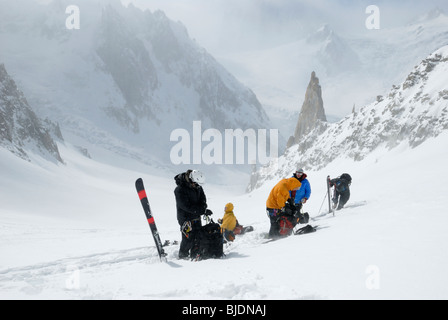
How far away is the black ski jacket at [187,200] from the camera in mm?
7750

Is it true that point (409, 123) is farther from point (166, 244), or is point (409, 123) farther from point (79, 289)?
point (79, 289)

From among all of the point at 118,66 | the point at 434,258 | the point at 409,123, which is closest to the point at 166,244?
the point at 434,258

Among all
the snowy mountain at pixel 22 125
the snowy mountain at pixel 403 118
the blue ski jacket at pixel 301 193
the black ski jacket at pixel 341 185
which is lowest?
the blue ski jacket at pixel 301 193

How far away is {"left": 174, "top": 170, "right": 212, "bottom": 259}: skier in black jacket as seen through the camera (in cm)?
773

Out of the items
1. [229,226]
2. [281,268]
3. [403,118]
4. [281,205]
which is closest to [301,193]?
[281,205]

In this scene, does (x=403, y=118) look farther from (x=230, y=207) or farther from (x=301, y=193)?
(x=230, y=207)

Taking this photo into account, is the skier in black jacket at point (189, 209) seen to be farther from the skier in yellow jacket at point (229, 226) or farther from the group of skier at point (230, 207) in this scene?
the skier in yellow jacket at point (229, 226)

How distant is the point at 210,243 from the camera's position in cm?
748

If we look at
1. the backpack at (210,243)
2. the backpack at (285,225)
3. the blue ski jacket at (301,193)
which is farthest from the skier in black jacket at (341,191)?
the backpack at (210,243)

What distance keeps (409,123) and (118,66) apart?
171424 millimetres

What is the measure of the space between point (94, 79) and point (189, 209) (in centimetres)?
17260

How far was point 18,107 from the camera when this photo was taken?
76312 millimetres
